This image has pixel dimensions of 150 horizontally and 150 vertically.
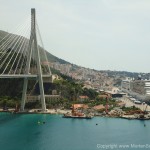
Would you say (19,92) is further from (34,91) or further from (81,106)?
(81,106)

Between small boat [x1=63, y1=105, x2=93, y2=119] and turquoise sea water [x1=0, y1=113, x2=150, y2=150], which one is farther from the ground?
small boat [x1=63, y1=105, x2=93, y2=119]

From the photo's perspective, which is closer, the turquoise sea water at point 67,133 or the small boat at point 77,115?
the turquoise sea water at point 67,133

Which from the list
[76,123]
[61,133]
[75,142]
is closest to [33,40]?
[76,123]

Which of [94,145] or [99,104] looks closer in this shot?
[94,145]

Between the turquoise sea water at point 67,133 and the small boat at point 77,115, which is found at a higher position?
the small boat at point 77,115

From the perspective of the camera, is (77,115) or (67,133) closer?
(67,133)

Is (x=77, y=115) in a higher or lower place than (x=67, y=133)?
higher

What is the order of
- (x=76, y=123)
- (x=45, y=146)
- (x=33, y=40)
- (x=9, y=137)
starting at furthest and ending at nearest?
1. (x=33, y=40)
2. (x=76, y=123)
3. (x=9, y=137)
4. (x=45, y=146)

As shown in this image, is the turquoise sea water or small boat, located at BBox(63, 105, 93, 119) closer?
the turquoise sea water
